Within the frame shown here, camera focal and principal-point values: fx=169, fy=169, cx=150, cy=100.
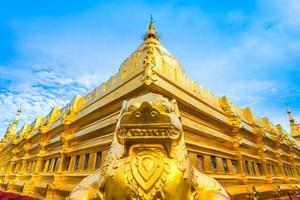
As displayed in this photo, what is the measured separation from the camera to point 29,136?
8438 mm

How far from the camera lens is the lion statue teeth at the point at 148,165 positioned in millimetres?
1519

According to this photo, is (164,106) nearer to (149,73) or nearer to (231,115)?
(149,73)

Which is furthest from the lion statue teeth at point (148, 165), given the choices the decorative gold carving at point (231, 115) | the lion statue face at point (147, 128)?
the decorative gold carving at point (231, 115)

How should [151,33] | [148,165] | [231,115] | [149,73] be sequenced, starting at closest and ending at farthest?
[148,165], [149,73], [231,115], [151,33]

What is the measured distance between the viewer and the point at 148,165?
1597 millimetres

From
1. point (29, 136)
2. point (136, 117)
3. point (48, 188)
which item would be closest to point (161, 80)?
point (136, 117)

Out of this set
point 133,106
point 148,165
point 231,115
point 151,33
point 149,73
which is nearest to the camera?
point 148,165

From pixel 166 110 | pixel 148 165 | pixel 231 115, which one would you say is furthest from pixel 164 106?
pixel 231 115

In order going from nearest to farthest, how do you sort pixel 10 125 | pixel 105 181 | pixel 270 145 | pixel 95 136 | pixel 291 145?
pixel 105 181 < pixel 95 136 < pixel 270 145 < pixel 291 145 < pixel 10 125

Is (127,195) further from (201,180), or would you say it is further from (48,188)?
(48,188)

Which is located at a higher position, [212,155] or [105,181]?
[212,155]

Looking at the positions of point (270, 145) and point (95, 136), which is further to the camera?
point (270, 145)

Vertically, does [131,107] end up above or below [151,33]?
below

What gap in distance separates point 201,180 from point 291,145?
37.3 ft
